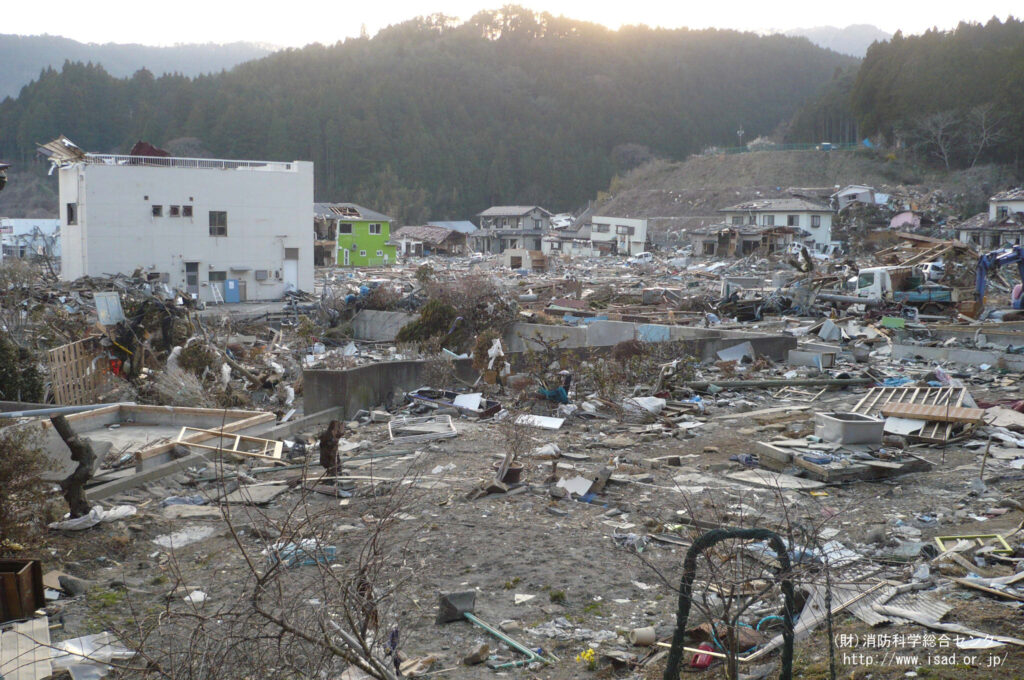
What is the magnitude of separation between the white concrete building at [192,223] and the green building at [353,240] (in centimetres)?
1839

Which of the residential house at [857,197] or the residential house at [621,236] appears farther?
the residential house at [857,197]

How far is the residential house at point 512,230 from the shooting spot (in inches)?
2805

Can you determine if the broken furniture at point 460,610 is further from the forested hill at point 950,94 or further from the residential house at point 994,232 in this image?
the forested hill at point 950,94

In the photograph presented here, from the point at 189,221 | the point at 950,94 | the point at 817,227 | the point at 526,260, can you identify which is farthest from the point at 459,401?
the point at 950,94

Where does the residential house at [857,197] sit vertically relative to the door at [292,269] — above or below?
above

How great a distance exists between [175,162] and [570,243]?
33.6 m

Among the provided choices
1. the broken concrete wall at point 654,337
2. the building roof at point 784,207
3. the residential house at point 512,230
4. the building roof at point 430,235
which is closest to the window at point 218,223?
the broken concrete wall at point 654,337

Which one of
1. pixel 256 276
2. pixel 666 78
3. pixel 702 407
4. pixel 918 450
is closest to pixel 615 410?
pixel 702 407

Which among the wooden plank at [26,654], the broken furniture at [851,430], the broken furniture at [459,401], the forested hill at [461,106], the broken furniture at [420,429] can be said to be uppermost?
the forested hill at [461,106]

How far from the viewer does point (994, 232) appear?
4409 centimetres

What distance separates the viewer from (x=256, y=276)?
115 feet

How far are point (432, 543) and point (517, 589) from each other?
42.2 inches

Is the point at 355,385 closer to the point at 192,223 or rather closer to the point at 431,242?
the point at 192,223

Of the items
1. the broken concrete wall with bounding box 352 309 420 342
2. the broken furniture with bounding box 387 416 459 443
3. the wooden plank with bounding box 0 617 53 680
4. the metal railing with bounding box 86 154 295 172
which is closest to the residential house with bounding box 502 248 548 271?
the metal railing with bounding box 86 154 295 172
